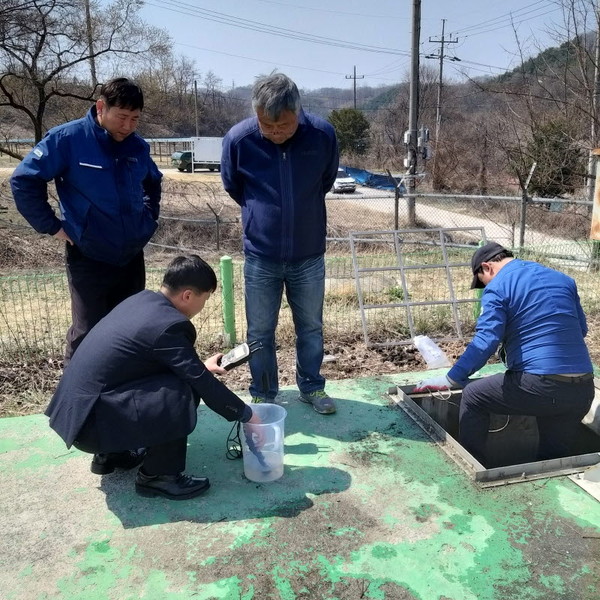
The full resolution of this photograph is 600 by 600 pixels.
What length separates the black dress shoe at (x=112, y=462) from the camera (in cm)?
271

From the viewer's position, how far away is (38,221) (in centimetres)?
288

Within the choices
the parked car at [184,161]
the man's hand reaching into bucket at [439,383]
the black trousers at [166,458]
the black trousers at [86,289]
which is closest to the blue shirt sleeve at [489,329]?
the man's hand reaching into bucket at [439,383]

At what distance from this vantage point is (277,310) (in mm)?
3359

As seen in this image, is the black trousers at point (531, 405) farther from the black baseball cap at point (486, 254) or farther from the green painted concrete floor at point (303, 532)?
the black baseball cap at point (486, 254)

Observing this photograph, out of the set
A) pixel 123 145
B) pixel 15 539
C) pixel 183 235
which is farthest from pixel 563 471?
pixel 183 235

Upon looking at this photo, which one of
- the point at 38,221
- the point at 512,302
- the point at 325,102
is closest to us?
the point at 512,302

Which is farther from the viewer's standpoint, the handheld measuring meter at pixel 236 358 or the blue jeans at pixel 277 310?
the blue jeans at pixel 277 310

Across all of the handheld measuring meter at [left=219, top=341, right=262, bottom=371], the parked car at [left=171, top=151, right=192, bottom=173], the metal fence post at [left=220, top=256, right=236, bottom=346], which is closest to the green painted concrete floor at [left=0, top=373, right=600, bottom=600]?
the handheld measuring meter at [left=219, top=341, right=262, bottom=371]

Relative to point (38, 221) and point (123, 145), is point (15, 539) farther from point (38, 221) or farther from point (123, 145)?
point (123, 145)

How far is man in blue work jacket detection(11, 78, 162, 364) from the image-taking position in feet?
9.09

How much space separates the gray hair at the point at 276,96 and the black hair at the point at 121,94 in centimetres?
59

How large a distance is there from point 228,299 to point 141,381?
2406 millimetres

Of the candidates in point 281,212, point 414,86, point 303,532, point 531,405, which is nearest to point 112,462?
point 303,532

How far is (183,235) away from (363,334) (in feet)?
31.1
